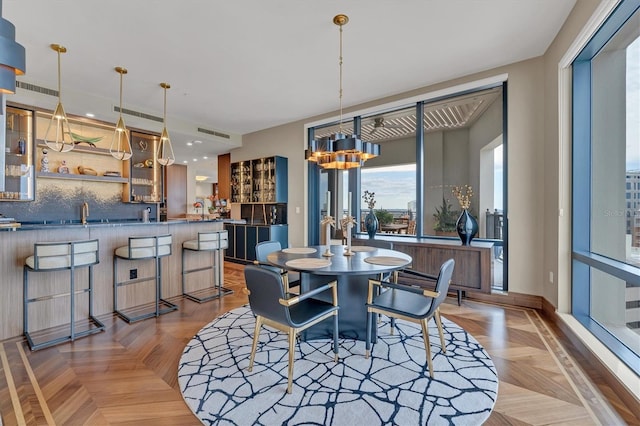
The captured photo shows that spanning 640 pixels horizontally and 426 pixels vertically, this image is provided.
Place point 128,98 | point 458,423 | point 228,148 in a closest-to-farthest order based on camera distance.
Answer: point 458,423 < point 128,98 < point 228,148

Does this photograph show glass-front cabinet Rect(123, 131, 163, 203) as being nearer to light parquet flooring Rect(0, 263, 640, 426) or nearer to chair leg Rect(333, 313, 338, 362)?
light parquet flooring Rect(0, 263, 640, 426)

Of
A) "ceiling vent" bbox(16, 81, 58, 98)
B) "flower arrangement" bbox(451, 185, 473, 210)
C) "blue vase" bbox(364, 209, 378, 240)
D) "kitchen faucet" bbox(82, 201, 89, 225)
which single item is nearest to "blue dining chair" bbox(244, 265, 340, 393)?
"blue vase" bbox(364, 209, 378, 240)

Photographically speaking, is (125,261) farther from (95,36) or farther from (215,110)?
(215,110)

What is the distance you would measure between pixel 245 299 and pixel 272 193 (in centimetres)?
274

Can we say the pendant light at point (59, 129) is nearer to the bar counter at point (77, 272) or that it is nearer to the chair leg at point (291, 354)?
the bar counter at point (77, 272)

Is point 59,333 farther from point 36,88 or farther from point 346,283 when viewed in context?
point 36,88

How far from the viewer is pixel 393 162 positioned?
191 inches

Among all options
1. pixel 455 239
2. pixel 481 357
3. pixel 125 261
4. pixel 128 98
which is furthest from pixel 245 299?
pixel 128 98

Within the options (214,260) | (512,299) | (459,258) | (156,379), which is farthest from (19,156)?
(512,299)

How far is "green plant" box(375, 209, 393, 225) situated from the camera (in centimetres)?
487

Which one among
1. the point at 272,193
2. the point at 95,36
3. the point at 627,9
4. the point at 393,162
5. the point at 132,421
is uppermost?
the point at 95,36

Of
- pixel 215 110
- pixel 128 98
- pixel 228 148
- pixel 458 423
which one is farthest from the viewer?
pixel 228 148

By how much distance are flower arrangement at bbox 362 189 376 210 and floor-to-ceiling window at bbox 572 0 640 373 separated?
8.24ft

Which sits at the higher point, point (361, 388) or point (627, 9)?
point (627, 9)
